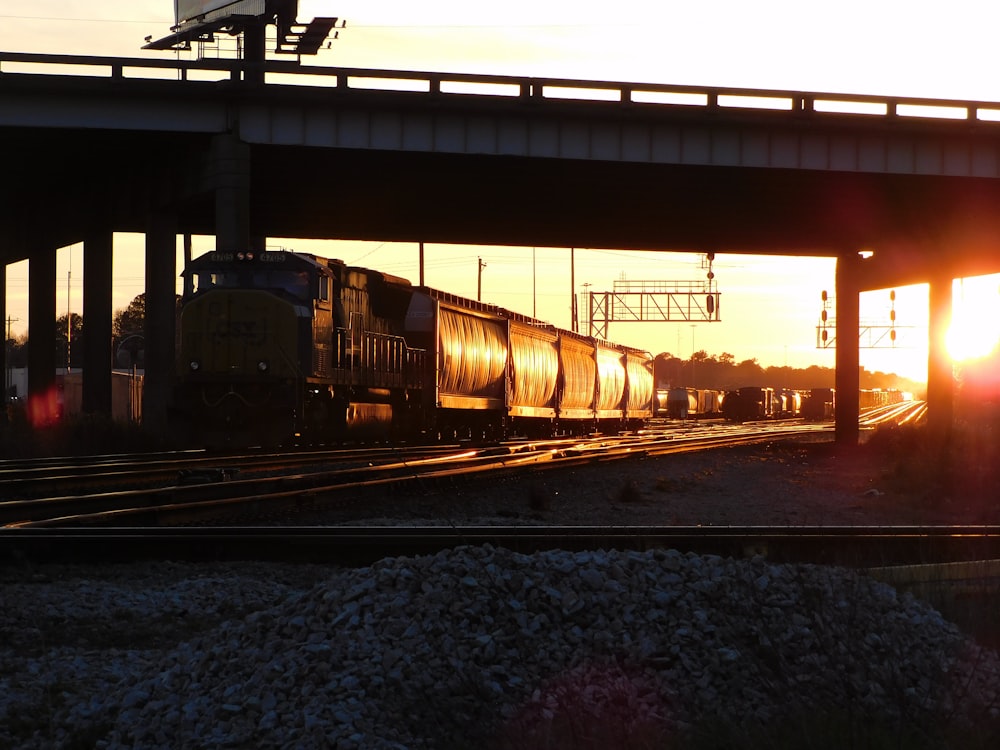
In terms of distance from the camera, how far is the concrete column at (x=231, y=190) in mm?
31234

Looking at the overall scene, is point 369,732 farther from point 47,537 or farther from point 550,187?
point 550,187

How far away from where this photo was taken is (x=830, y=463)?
29891 mm

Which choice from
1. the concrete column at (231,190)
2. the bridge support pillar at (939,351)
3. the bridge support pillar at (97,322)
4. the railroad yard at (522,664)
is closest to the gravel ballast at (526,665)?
the railroad yard at (522,664)

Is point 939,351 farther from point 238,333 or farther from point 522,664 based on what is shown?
point 522,664

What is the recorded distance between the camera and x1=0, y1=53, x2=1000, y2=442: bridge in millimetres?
31422

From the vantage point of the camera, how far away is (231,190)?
31266mm

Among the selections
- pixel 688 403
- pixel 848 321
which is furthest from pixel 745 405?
pixel 848 321

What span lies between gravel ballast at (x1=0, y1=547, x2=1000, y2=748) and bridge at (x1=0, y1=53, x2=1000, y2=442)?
84.9ft

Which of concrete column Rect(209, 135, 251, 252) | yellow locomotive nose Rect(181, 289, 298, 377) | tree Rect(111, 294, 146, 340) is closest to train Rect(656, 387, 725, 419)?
concrete column Rect(209, 135, 251, 252)

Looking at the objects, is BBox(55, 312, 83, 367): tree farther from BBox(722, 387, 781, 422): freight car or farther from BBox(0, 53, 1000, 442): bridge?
BBox(0, 53, 1000, 442): bridge

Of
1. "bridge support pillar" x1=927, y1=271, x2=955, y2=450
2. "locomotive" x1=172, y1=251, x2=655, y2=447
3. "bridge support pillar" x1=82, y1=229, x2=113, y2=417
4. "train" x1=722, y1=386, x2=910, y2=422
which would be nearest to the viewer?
"locomotive" x1=172, y1=251, x2=655, y2=447

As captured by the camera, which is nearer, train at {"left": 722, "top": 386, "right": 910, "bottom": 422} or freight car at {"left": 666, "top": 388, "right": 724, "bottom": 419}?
train at {"left": 722, "top": 386, "right": 910, "bottom": 422}

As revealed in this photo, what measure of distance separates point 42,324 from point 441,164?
19.8 m

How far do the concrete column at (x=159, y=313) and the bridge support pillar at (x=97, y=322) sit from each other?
15.6 ft
